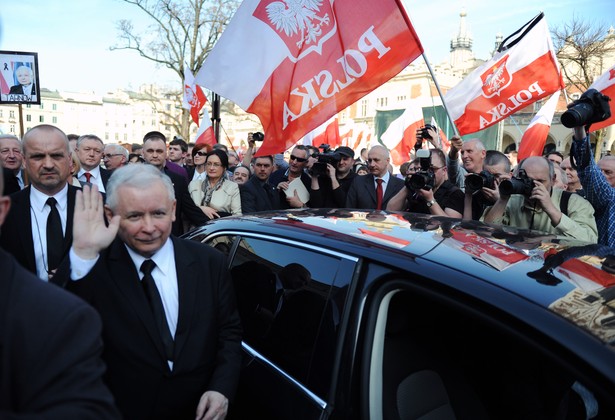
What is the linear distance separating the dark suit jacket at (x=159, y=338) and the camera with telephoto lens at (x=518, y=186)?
7.29 ft

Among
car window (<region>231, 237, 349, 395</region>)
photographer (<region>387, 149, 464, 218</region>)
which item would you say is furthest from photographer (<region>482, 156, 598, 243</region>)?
car window (<region>231, 237, 349, 395</region>)

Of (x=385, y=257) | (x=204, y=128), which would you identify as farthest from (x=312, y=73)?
(x=204, y=128)

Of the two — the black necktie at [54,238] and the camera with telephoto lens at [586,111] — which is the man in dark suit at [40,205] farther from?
the camera with telephoto lens at [586,111]

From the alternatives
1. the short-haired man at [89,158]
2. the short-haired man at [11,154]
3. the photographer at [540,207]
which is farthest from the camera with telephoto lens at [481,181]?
the short-haired man at [11,154]

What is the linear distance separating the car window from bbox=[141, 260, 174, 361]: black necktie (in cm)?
51

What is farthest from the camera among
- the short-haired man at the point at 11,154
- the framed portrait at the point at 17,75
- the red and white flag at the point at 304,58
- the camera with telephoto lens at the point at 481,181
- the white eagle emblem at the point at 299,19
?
the framed portrait at the point at 17,75

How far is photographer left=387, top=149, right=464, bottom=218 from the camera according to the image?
4.07m

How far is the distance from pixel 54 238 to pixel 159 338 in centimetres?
146

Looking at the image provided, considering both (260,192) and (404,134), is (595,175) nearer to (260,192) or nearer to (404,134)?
(260,192)

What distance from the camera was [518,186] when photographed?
352 centimetres

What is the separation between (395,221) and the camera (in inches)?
101

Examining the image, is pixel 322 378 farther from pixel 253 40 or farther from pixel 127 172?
pixel 253 40

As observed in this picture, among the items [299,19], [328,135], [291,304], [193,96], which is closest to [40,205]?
[291,304]

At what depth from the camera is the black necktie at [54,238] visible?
2998 millimetres
